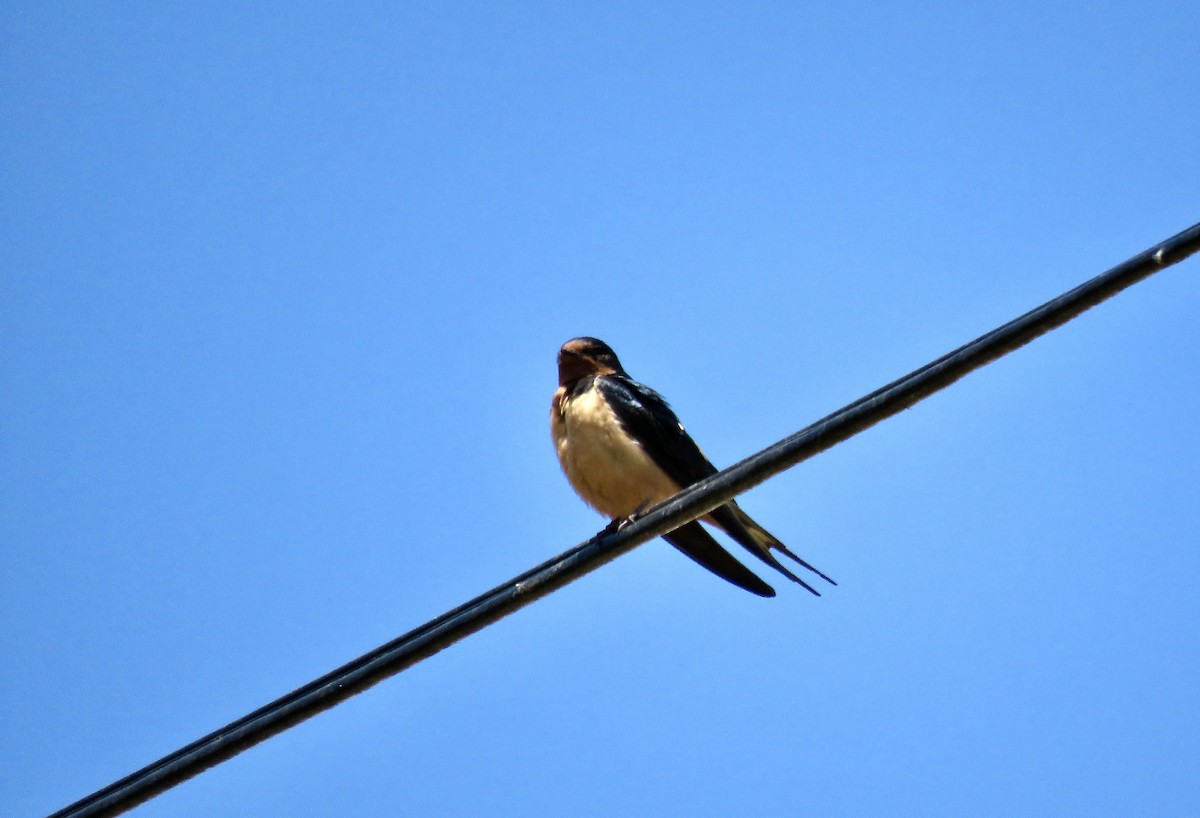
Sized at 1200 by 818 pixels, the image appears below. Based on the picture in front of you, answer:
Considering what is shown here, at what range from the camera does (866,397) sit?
347 cm

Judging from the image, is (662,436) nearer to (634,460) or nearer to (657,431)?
(657,431)

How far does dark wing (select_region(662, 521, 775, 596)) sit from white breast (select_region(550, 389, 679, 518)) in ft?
0.76

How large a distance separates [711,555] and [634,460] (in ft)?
2.01

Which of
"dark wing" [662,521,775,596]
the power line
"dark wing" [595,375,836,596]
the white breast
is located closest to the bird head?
"dark wing" [595,375,836,596]

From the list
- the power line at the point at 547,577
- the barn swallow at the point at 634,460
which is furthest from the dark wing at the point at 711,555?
the power line at the point at 547,577

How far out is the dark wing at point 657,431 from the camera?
282 inches

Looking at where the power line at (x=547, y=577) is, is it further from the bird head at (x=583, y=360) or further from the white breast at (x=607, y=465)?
the bird head at (x=583, y=360)

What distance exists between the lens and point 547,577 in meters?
3.96

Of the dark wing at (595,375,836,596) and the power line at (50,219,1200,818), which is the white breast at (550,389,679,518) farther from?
the power line at (50,219,1200,818)

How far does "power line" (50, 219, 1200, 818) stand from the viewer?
10.8 feet

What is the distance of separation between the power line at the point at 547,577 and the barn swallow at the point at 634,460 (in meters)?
2.80

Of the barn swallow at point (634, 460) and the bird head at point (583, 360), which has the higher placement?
the bird head at point (583, 360)

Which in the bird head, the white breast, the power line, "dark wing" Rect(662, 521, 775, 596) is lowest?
the power line

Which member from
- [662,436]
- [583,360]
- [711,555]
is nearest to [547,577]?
[711,555]
